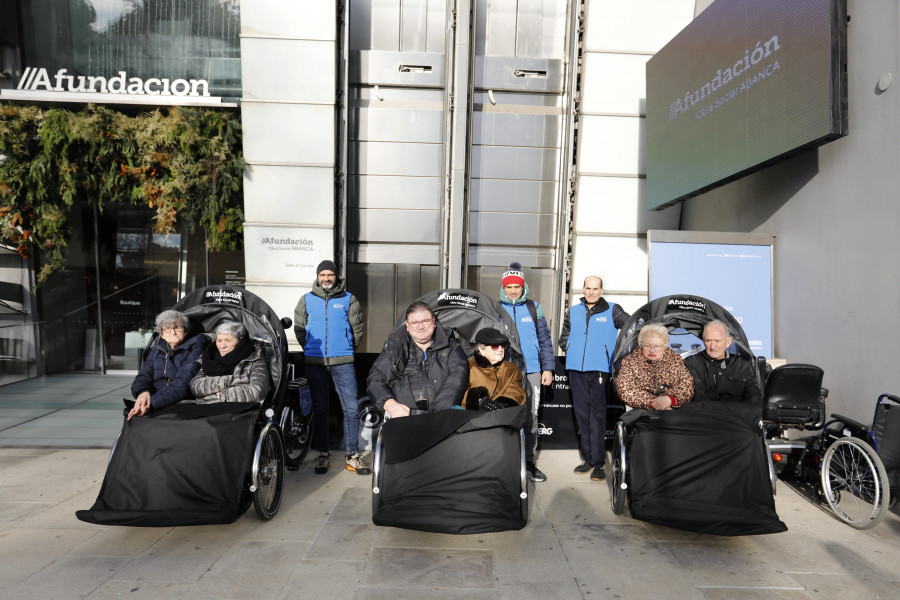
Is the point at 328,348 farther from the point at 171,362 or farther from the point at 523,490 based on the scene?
the point at 523,490

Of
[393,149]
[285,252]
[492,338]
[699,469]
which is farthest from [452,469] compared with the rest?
[393,149]

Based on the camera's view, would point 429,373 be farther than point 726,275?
No

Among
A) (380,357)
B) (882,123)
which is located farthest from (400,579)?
(882,123)

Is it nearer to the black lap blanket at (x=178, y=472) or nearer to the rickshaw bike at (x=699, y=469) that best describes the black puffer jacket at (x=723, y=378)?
the rickshaw bike at (x=699, y=469)

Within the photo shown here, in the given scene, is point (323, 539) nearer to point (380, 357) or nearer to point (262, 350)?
point (380, 357)

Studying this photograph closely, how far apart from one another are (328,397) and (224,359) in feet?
4.17

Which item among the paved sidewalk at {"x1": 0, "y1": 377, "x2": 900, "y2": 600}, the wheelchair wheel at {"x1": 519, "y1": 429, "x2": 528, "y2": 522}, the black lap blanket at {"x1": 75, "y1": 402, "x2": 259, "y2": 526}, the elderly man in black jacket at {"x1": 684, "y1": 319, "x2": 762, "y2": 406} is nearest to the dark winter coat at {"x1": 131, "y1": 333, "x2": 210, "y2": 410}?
the black lap blanket at {"x1": 75, "y1": 402, "x2": 259, "y2": 526}

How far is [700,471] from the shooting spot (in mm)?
3707

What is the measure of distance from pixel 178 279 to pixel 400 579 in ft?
27.1

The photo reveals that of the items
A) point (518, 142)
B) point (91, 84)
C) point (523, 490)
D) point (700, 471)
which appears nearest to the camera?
point (523, 490)

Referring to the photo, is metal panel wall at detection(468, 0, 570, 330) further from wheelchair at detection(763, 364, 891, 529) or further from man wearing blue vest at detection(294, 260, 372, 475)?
wheelchair at detection(763, 364, 891, 529)

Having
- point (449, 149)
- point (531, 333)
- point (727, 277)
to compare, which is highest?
point (449, 149)

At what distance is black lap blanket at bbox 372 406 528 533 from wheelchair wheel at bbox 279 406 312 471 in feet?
5.11

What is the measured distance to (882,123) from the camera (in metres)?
4.79
